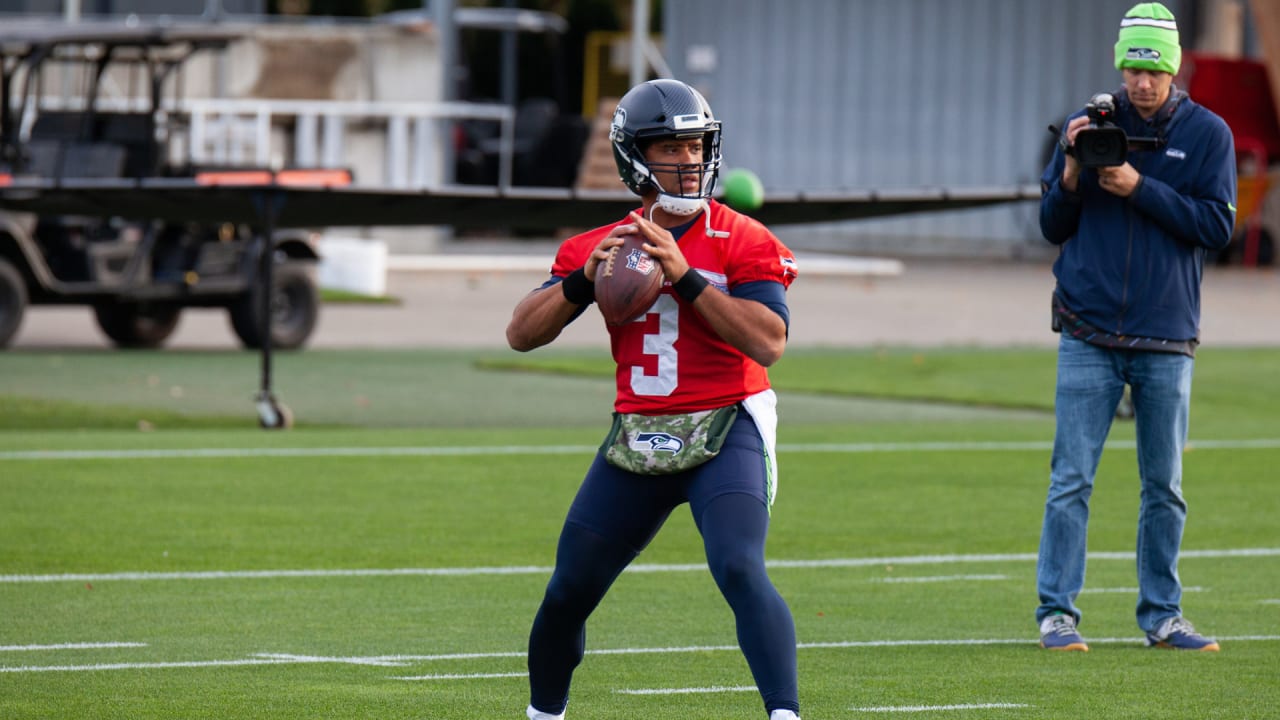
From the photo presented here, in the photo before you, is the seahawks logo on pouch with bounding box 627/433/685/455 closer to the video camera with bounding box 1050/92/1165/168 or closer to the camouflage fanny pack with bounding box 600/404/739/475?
the camouflage fanny pack with bounding box 600/404/739/475

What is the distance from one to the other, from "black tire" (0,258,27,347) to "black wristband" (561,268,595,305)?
14135 mm

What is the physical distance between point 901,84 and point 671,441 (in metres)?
30.9

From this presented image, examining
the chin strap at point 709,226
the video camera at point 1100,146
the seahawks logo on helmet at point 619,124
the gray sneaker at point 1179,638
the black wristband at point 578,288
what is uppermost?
the seahawks logo on helmet at point 619,124

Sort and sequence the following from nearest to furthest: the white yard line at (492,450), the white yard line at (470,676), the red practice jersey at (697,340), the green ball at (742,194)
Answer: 1. the red practice jersey at (697,340)
2. the white yard line at (470,676)
3. the white yard line at (492,450)
4. the green ball at (742,194)

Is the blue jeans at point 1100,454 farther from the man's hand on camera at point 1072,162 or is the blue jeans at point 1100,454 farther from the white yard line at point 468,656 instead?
the man's hand on camera at point 1072,162

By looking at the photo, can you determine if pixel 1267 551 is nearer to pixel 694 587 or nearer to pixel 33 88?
pixel 694 587

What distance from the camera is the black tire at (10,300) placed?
61.0 ft

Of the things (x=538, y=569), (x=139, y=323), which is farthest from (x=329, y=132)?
(x=538, y=569)

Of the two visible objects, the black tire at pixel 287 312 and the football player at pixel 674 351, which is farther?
the black tire at pixel 287 312

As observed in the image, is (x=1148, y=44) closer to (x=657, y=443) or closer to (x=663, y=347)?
(x=663, y=347)

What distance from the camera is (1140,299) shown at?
7.28 metres

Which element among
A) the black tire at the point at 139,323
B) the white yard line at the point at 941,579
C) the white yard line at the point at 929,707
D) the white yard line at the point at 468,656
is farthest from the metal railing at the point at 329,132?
the white yard line at the point at 929,707

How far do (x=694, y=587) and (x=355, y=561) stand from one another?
1.61m

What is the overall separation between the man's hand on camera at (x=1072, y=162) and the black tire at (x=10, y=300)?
13.3 m
